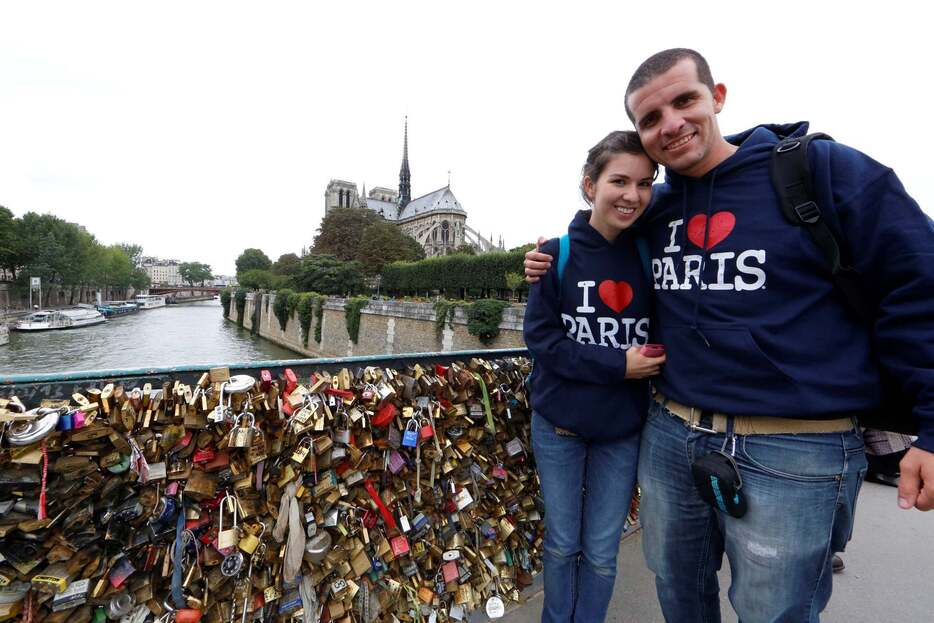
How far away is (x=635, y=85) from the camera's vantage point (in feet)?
4.31

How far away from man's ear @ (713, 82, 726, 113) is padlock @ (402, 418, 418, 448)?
1.57m

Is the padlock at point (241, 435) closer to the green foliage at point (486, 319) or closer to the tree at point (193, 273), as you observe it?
the green foliage at point (486, 319)

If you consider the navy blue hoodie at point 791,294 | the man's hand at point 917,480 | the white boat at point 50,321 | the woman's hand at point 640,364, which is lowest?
the white boat at point 50,321

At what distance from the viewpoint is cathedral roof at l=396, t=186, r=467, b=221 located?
70.6m

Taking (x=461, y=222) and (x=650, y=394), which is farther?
(x=461, y=222)

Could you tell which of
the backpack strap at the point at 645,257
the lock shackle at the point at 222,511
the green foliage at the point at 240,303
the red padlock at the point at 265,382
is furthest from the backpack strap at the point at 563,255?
the green foliage at the point at 240,303

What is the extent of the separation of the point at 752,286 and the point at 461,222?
69967 mm

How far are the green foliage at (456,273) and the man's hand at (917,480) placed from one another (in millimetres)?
17126

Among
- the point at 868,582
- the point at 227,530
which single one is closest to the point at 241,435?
the point at 227,530

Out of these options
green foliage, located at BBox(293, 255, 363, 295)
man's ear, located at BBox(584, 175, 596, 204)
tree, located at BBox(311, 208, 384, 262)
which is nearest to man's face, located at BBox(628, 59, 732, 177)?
man's ear, located at BBox(584, 175, 596, 204)

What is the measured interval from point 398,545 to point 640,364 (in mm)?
1270

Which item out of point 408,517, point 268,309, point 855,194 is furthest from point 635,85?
point 268,309

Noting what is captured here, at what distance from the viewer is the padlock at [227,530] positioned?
1.49m

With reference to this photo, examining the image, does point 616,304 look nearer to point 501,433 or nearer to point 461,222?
point 501,433
